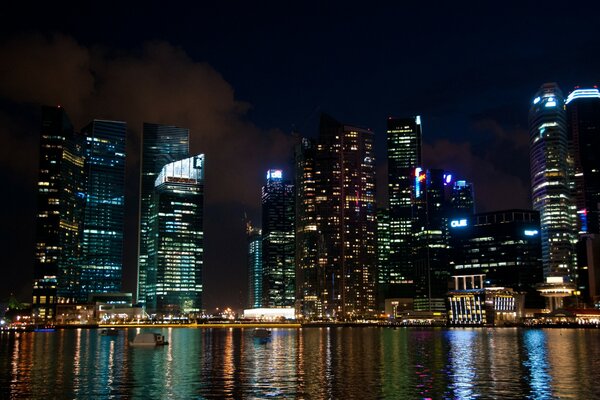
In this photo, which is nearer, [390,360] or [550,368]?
[550,368]

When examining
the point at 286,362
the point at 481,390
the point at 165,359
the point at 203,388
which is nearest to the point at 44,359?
the point at 165,359

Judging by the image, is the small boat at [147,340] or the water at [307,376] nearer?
the water at [307,376]

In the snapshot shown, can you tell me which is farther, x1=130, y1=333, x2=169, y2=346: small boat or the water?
x1=130, y1=333, x2=169, y2=346: small boat

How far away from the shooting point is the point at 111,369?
87.0 metres

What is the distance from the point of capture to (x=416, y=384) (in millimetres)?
67312

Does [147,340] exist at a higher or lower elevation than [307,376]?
lower

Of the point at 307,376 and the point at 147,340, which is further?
the point at 147,340

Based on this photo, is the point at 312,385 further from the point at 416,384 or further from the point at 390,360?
the point at 390,360

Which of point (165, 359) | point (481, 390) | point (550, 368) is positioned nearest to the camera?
point (481, 390)

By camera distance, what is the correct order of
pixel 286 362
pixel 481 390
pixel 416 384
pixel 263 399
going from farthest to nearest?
pixel 286 362 → pixel 416 384 → pixel 481 390 → pixel 263 399

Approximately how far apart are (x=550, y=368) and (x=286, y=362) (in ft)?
118

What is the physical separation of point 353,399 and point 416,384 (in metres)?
12.3

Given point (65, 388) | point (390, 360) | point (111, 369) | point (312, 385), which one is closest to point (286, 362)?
point (390, 360)

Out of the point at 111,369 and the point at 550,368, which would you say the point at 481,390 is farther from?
the point at 111,369
